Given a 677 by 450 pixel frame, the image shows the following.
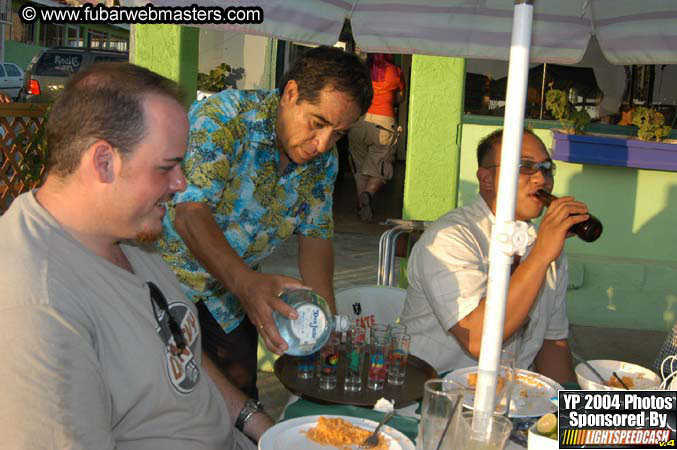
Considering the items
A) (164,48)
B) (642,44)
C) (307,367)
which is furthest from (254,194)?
(164,48)

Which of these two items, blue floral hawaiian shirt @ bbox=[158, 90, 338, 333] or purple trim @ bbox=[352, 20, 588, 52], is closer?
blue floral hawaiian shirt @ bbox=[158, 90, 338, 333]

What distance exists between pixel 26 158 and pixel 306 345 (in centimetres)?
664

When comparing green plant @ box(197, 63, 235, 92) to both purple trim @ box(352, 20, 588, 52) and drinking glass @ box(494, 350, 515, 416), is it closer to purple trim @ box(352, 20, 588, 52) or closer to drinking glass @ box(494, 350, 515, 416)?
purple trim @ box(352, 20, 588, 52)

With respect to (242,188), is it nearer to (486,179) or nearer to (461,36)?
(486,179)

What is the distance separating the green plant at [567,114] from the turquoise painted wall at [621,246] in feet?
1.00

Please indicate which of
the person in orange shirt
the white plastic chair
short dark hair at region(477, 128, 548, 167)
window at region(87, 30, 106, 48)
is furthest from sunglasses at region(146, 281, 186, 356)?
window at region(87, 30, 106, 48)

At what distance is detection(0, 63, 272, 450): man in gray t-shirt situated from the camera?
1387 millimetres

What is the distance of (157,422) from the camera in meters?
1.74

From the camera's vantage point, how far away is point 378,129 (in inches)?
333

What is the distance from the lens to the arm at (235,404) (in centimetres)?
226

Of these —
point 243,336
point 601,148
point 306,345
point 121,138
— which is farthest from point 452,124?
point 121,138

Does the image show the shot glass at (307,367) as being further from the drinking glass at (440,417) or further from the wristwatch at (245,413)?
the drinking glass at (440,417)

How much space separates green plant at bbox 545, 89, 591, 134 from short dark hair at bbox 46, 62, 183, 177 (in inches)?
191

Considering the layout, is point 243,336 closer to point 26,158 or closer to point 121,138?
point 121,138
